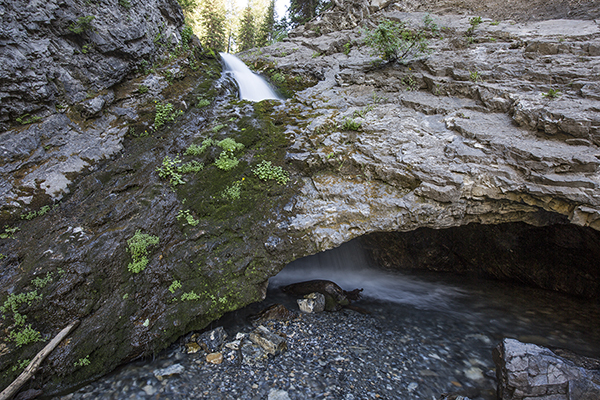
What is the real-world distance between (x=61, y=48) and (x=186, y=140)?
4435 millimetres

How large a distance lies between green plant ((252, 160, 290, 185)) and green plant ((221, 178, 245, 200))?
63 cm

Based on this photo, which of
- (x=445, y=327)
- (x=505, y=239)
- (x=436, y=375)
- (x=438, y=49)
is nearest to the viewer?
(x=436, y=375)

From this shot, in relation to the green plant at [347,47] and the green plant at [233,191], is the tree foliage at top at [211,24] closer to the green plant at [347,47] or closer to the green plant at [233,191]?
the green plant at [347,47]

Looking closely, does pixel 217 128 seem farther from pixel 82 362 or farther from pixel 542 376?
pixel 542 376

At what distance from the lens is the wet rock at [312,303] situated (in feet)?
22.8

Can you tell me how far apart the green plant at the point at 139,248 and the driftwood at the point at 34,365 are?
1314 millimetres

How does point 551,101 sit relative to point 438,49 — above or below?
below

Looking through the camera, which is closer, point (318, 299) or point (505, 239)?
point (318, 299)

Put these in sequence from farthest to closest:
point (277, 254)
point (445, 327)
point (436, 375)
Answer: point (445, 327), point (277, 254), point (436, 375)

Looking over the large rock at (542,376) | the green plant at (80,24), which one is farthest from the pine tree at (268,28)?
the large rock at (542,376)

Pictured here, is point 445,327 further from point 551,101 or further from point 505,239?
point 551,101

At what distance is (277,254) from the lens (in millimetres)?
6086

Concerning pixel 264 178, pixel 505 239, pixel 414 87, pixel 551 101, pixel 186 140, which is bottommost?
pixel 505 239

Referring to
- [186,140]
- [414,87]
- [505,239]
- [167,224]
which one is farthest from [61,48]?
[505,239]
